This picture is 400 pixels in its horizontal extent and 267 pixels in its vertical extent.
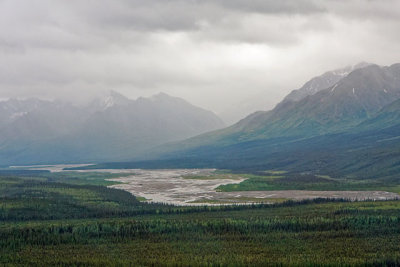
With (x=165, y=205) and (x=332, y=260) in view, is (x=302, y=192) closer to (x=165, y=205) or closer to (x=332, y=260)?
(x=165, y=205)

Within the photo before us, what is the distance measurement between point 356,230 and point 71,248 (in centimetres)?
5108

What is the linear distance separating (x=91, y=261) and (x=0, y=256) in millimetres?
16037

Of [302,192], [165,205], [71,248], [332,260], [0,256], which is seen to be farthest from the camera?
[302,192]

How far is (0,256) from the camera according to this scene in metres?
88.4

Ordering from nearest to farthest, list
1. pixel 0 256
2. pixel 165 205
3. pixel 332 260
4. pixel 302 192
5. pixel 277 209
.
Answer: pixel 332 260, pixel 0 256, pixel 277 209, pixel 165 205, pixel 302 192

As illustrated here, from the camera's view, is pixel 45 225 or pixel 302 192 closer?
pixel 45 225

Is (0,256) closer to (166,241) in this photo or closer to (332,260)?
(166,241)

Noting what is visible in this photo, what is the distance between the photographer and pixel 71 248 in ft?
310

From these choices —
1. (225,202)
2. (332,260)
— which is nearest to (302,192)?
(225,202)

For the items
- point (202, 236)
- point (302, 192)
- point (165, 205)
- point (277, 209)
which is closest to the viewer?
point (202, 236)

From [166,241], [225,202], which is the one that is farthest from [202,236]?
[225,202]

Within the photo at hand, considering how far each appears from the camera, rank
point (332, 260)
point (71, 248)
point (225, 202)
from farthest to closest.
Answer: point (225, 202) → point (71, 248) → point (332, 260)

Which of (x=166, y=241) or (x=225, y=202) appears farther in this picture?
(x=225, y=202)

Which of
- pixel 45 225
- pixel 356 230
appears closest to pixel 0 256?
pixel 45 225
